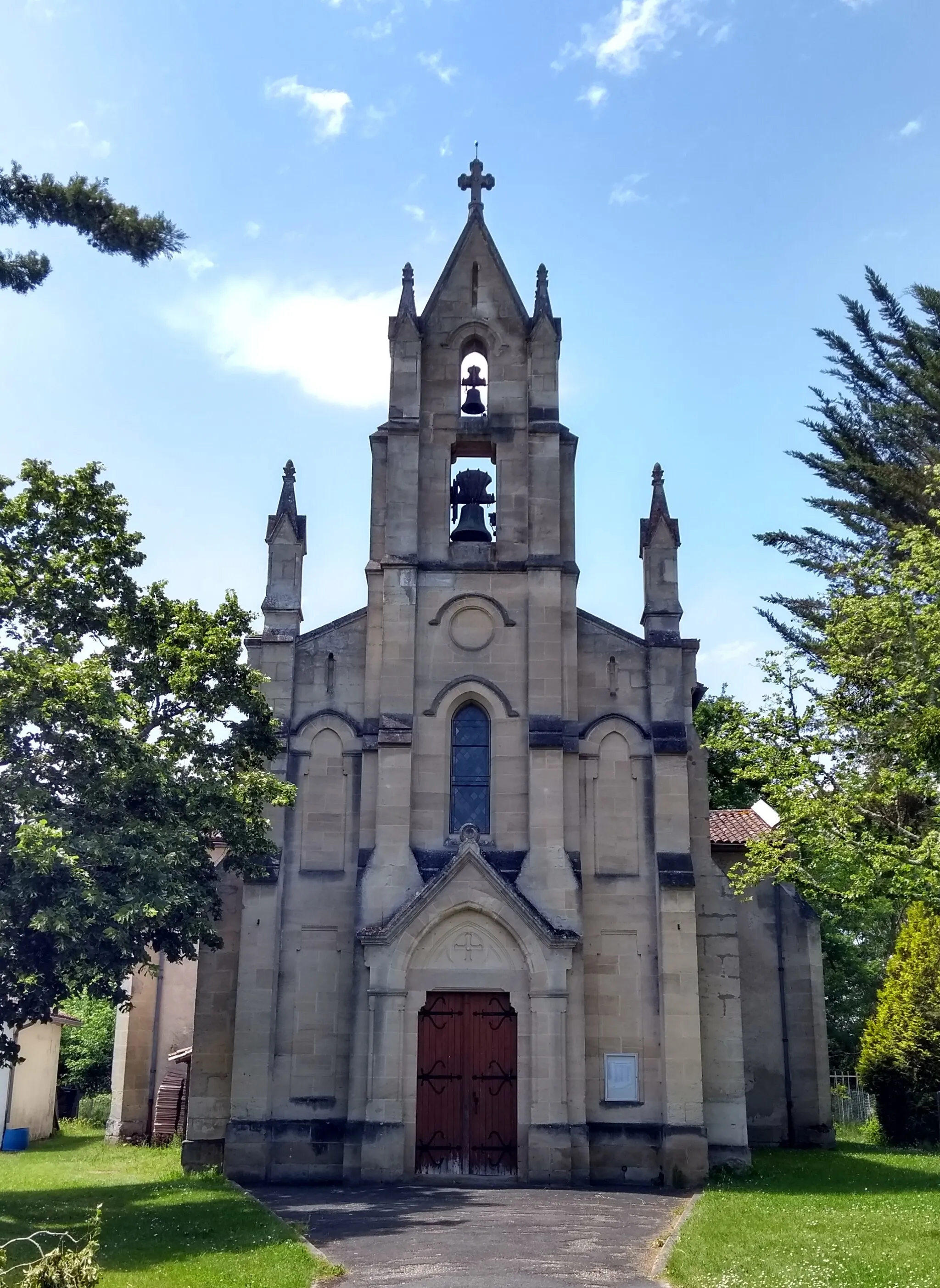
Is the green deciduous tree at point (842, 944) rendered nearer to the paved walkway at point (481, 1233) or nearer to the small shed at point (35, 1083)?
the paved walkway at point (481, 1233)

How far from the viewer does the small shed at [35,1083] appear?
3641 cm

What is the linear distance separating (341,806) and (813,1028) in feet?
44.5

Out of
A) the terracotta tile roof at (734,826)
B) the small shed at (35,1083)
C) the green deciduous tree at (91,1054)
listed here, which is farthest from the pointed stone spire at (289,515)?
the green deciduous tree at (91,1054)

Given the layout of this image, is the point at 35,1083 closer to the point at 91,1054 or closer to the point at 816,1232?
the point at 91,1054

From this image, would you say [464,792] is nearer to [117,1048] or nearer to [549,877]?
[549,877]

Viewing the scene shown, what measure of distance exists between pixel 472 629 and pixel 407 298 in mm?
7691

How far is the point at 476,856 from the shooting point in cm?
2266

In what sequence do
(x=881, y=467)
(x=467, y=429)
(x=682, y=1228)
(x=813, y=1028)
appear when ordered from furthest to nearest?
(x=881, y=467)
(x=813, y=1028)
(x=467, y=429)
(x=682, y=1228)

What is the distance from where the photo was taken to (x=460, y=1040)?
22500 millimetres

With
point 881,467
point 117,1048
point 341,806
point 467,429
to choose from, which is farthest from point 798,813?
point 117,1048

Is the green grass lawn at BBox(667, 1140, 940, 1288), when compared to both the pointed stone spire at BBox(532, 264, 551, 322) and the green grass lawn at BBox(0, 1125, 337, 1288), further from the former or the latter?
the pointed stone spire at BBox(532, 264, 551, 322)

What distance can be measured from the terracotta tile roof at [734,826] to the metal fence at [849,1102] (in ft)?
31.6

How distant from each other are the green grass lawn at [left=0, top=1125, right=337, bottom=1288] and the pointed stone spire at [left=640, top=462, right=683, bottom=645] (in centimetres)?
1328

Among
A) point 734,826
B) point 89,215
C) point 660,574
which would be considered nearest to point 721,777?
point 734,826
